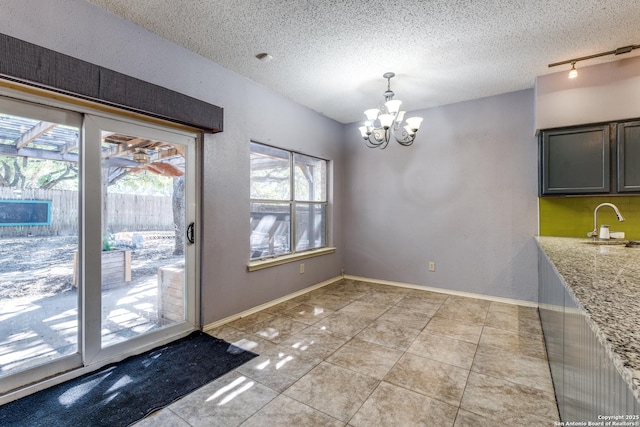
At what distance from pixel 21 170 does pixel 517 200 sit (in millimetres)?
4788

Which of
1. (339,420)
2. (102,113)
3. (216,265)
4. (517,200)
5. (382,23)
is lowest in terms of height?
(339,420)

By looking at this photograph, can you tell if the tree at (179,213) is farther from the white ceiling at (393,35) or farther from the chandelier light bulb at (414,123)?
the chandelier light bulb at (414,123)

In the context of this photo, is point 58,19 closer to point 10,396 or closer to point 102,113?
point 102,113

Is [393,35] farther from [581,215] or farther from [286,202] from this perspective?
[581,215]

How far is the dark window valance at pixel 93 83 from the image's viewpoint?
5.59 feet

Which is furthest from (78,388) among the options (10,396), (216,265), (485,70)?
(485,70)

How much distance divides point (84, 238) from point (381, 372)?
2405mm

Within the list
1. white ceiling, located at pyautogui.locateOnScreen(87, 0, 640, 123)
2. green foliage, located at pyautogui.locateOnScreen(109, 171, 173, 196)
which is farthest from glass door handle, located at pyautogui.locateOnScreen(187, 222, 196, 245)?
white ceiling, located at pyautogui.locateOnScreen(87, 0, 640, 123)

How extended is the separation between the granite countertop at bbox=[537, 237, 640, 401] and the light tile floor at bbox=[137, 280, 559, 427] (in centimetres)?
89

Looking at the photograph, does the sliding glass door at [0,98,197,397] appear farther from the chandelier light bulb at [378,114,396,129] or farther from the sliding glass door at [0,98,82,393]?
the chandelier light bulb at [378,114,396,129]

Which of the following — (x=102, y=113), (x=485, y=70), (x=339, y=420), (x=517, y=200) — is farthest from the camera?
(x=517, y=200)

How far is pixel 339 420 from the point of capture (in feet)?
5.43

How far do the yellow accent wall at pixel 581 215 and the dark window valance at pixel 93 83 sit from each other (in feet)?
13.1

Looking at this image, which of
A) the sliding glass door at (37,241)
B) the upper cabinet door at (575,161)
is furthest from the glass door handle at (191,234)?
the upper cabinet door at (575,161)
